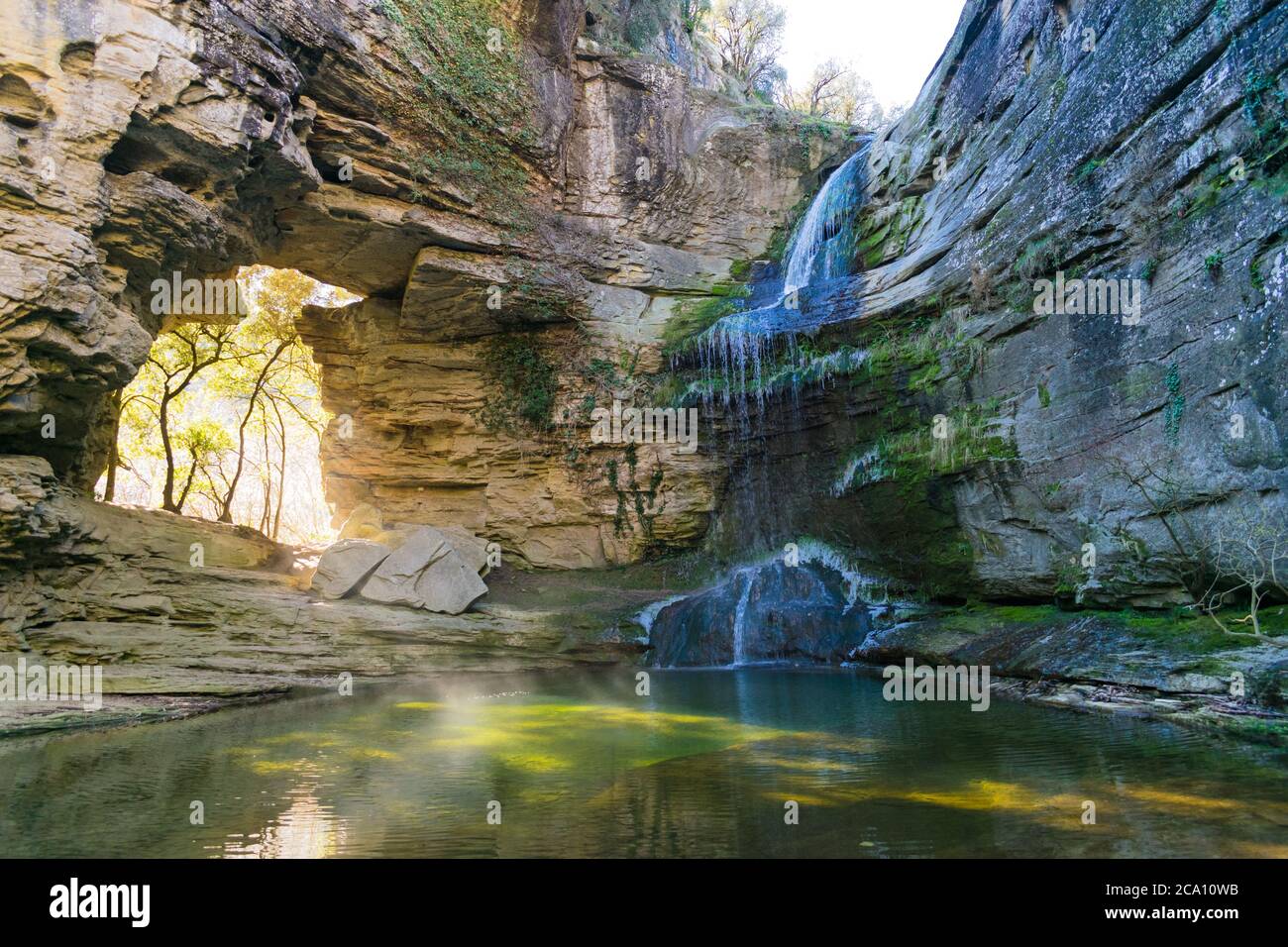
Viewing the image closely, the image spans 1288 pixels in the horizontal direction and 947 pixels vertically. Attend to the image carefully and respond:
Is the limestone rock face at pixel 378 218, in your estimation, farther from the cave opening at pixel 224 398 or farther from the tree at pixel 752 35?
the tree at pixel 752 35

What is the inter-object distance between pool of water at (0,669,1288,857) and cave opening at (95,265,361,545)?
1156 centimetres

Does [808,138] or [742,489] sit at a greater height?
[808,138]

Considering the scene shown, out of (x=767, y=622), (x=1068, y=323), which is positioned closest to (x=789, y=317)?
(x=1068, y=323)

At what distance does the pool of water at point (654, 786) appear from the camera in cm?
381

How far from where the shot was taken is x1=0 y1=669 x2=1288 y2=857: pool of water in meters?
3.81

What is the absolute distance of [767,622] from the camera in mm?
13508

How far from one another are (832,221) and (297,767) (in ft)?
51.8

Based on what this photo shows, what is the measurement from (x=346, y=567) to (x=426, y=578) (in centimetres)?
139

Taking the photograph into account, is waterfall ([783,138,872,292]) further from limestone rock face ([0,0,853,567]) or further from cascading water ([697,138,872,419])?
limestone rock face ([0,0,853,567])

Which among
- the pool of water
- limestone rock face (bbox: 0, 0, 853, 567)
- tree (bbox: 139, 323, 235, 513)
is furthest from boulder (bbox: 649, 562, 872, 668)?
tree (bbox: 139, 323, 235, 513)

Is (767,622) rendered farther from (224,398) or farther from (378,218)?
(224,398)

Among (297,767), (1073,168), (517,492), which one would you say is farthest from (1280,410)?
(517,492)

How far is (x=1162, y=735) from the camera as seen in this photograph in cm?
612

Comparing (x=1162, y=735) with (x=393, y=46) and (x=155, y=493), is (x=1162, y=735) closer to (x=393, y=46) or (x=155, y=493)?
(x=393, y=46)
